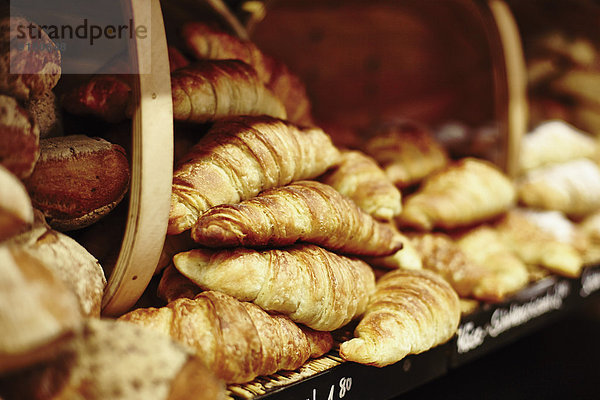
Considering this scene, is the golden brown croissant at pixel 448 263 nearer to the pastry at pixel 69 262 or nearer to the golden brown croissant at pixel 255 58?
the golden brown croissant at pixel 255 58

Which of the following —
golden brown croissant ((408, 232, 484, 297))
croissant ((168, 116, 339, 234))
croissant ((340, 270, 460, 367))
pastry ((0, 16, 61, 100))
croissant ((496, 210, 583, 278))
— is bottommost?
croissant ((496, 210, 583, 278))

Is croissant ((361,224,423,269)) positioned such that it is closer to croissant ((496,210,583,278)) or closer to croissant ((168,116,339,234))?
croissant ((168,116,339,234))

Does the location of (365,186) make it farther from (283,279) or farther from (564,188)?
(564,188)

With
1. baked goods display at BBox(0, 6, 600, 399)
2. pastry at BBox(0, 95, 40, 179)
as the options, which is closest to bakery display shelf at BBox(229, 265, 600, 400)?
baked goods display at BBox(0, 6, 600, 399)

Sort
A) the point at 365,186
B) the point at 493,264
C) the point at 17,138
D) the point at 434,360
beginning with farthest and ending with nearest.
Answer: the point at 493,264 → the point at 365,186 → the point at 434,360 → the point at 17,138

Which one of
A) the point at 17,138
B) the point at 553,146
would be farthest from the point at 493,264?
the point at 17,138

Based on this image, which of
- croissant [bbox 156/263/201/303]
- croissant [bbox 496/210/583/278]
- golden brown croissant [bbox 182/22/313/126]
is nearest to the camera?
croissant [bbox 156/263/201/303]

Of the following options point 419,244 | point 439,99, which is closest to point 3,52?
point 419,244
